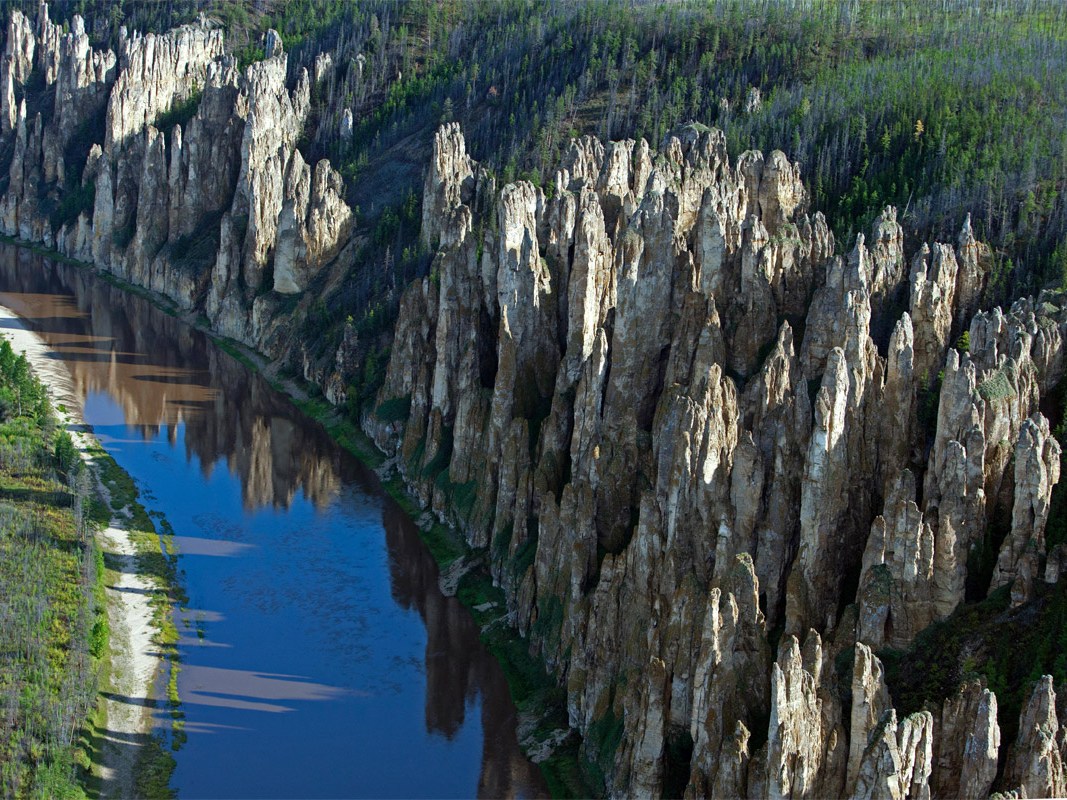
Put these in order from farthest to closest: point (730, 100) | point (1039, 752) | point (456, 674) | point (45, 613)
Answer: point (730, 100)
point (456, 674)
point (45, 613)
point (1039, 752)

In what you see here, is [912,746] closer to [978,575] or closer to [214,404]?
[978,575]

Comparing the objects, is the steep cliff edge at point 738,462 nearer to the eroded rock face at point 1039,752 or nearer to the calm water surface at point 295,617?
the eroded rock face at point 1039,752

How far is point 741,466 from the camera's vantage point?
207 ft

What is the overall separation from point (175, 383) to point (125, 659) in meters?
54.0

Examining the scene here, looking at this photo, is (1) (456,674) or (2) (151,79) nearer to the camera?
(1) (456,674)

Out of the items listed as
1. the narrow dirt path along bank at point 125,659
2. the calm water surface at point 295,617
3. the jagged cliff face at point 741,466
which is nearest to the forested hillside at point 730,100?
the jagged cliff face at point 741,466

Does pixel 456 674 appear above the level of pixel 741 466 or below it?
below

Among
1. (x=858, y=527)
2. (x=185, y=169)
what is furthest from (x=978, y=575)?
(x=185, y=169)

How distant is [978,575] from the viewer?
58.0 m

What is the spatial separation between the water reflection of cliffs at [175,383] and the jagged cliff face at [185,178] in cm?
470

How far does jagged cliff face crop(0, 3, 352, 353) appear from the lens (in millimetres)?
136750

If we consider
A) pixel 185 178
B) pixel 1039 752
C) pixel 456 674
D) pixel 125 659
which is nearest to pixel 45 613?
pixel 125 659

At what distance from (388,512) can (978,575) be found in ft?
151

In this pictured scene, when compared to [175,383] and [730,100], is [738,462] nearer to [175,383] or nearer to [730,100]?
[175,383]
